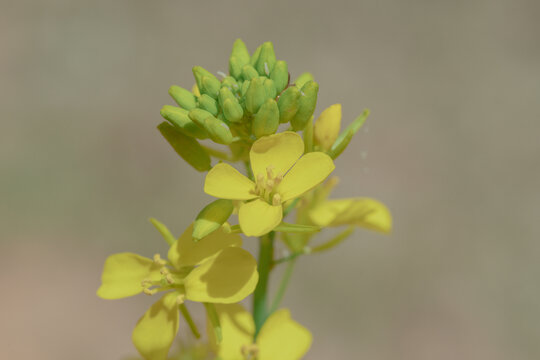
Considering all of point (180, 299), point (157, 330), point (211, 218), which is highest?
point (211, 218)

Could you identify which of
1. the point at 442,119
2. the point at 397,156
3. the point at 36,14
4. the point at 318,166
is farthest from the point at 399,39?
the point at 318,166

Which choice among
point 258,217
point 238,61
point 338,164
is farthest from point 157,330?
point 338,164

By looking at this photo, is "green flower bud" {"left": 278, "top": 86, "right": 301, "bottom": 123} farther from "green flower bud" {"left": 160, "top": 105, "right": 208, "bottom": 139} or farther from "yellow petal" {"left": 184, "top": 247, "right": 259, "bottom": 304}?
"yellow petal" {"left": 184, "top": 247, "right": 259, "bottom": 304}

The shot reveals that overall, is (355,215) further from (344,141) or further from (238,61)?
(238,61)

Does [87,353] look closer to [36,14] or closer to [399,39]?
[36,14]

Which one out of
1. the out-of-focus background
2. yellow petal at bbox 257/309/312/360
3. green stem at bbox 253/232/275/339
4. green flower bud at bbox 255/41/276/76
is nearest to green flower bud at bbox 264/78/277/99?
green flower bud at bbox 255/41/276/76

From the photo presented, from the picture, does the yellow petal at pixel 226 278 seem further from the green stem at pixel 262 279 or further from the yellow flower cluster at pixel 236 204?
the green stem at pixel 262 279

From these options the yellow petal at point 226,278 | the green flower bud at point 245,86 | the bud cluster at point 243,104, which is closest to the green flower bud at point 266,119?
the bud cluster at point 243,104
